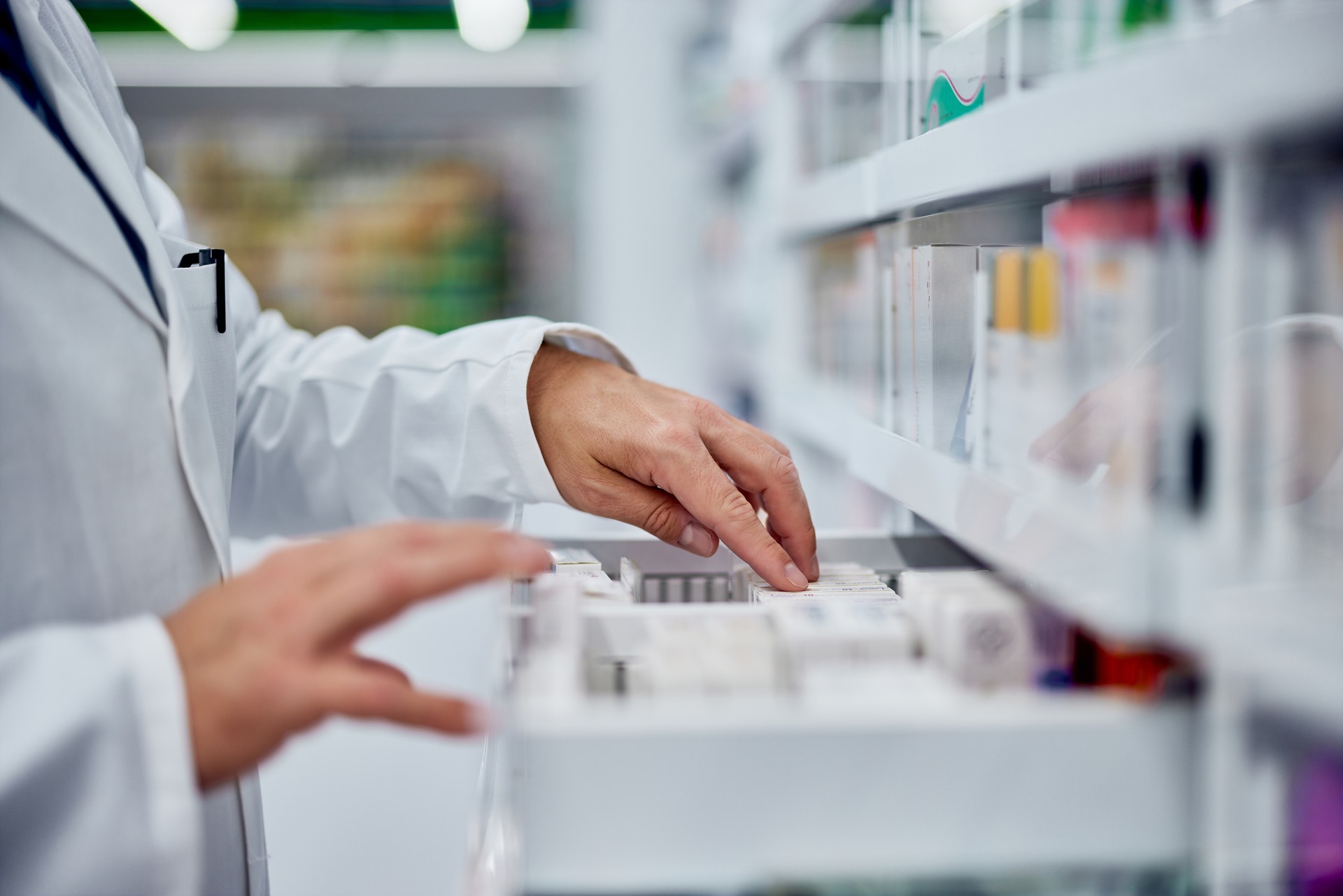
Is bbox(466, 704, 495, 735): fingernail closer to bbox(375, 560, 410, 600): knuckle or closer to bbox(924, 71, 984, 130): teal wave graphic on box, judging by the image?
bbox(375, 560, 410, 600): knuckle

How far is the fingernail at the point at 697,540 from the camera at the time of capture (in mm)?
1163

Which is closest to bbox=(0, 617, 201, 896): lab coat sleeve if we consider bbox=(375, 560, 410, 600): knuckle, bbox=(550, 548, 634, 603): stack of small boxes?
bbox=(375, 560, 410, 600): knuckle

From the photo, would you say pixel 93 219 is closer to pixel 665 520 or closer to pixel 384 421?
pixel 384 421

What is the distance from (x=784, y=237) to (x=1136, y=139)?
73.6 inches

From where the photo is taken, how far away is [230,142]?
6258 millimetres

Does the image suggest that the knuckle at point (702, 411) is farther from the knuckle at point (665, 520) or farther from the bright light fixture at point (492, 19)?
the bright light fixture at point (492, 19)

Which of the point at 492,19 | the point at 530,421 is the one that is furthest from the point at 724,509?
the point at 492,19

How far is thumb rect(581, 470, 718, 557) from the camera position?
3.83ft

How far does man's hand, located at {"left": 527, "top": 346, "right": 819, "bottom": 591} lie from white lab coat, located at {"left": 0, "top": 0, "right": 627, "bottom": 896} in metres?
0.05

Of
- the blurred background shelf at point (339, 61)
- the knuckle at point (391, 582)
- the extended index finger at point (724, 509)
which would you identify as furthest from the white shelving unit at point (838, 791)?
the blurred background shelf at point (339, 61)

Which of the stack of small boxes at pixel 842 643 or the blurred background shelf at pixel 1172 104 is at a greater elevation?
the blurred background shelf at pixel 1172 104

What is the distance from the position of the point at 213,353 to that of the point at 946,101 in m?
0.87

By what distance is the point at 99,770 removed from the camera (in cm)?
64

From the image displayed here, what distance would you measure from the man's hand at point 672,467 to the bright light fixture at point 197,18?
432 cm
